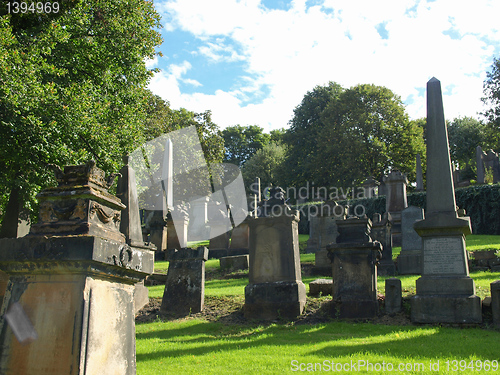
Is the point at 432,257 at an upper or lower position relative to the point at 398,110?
lower

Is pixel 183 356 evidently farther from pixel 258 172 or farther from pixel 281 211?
pixel 258 172

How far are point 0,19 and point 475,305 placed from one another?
13.0 metres

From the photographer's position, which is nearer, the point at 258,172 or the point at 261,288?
the point at 261,288

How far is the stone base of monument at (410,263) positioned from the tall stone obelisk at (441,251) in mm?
5679

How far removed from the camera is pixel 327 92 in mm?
47156

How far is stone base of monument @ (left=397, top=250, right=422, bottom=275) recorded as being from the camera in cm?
1388

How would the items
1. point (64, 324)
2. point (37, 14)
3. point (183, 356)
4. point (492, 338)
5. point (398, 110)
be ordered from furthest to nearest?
point (398, 110)
point (37, 14)
point (492, 338)
point (183, 356)
point (64, 324)

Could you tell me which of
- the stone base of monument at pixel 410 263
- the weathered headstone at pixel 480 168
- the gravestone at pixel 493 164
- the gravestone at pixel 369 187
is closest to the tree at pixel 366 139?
the gravestone at pixel 369 187

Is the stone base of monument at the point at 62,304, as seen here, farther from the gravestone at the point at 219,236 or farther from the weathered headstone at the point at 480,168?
the weathered headstone at the point at 480,168

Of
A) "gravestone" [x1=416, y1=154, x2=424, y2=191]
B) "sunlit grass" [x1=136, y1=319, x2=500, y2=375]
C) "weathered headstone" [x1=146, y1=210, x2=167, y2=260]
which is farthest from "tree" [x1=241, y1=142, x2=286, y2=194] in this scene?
"sunlit grass" [x1=136, y1=319, x2=500, y2=375]

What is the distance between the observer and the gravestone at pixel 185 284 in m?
9.60

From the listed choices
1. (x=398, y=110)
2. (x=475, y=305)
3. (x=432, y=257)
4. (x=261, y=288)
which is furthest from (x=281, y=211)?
(x=398, y=110)

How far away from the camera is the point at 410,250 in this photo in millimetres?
14336

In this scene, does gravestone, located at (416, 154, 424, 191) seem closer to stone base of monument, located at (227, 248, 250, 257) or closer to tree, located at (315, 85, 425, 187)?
tree, located at (315, 85, 425, 187)
